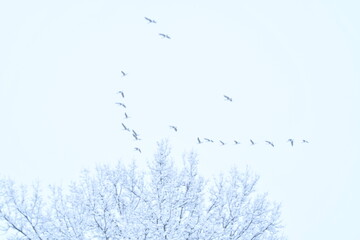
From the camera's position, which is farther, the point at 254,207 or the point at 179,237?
the point at 254,207

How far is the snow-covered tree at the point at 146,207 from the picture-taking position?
9797mm

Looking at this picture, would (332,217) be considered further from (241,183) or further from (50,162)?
(50,162)

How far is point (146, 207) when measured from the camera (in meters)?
9.98

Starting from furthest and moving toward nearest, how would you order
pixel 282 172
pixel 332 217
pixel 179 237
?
pixel 282 172 → pixel 332 217 → pixel 179 237

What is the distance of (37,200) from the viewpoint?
1027 centimetres

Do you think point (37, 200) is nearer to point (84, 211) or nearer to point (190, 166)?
point (84, 211)

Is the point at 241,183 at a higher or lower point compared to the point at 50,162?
lower

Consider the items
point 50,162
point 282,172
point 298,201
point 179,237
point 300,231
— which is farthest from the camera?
point 282,172

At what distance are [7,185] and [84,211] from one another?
4.56ft

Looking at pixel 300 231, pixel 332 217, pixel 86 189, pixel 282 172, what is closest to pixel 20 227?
pixel 86 189

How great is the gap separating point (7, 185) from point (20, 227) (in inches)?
31.1

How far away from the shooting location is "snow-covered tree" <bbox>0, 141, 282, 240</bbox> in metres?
9.80

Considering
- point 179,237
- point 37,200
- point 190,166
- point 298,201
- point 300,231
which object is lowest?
point 179,237

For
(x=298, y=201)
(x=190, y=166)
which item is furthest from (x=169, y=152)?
(x=298, y=201)
